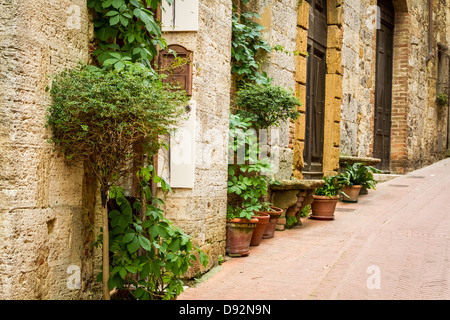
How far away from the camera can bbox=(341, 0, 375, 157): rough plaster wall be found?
33.0ft

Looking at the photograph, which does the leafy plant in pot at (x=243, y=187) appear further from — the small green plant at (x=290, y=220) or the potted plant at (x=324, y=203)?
the potted plant at (x=324, y=203)

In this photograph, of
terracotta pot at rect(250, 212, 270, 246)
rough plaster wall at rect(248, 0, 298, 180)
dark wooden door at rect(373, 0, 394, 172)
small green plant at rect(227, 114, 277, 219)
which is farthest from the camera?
dark wooden door at rect(373, 0, 394, 172)

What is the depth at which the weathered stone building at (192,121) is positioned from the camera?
2.59m

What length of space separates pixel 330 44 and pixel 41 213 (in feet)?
25.1

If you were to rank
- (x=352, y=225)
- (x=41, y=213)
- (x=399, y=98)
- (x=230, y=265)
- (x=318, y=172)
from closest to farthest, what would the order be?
(x=41, y=213) → (x=230, y=265) → (x=352, y=225) → (x=318, y=172) → (x=399, y=98)

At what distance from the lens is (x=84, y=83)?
2.79 meters

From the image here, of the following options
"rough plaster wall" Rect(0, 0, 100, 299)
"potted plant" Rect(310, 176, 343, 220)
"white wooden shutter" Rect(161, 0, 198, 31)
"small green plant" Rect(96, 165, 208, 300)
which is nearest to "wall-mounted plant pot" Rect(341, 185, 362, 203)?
"potted plant" Rect(310, 176, 343, 220)

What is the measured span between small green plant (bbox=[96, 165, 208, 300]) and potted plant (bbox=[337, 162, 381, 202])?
596 centimetres

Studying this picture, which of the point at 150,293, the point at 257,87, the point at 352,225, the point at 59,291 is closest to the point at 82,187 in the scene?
the point at 59,291

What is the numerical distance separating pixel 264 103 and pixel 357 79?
5363 millimetres

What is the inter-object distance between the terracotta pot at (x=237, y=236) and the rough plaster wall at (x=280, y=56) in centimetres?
157

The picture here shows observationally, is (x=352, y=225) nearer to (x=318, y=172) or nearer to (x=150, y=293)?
(x=318, y=172)
